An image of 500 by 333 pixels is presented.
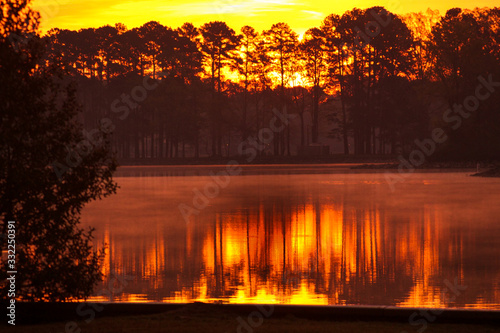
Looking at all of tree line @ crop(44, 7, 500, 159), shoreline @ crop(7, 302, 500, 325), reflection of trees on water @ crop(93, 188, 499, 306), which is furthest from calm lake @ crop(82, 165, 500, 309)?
tree line @ crop(44, 7, 500, 159)

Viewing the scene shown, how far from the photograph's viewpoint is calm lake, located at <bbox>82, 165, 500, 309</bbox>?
44.5 feet

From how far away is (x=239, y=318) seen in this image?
10414mm

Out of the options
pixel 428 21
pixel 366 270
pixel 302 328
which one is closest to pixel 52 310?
pixel 302 328

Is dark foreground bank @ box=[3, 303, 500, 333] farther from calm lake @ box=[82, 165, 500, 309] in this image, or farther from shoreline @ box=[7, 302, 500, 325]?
calm lake @ box=[82, 165, 500, 309]

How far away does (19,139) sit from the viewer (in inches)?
432

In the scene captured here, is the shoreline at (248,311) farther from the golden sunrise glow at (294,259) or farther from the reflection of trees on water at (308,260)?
the reflection of trees on water at (308,260)

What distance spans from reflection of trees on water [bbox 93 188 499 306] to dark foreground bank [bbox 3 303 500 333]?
223 centimetres

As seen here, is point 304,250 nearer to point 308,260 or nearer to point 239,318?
point 308,260

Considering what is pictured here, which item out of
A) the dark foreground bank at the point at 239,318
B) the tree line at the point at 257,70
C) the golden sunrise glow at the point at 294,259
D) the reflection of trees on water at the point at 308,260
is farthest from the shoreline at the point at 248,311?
the tree line at the point at 257,70

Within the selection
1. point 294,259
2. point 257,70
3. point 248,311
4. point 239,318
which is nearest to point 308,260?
point 294,259

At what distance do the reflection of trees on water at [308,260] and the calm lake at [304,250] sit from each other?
2cm

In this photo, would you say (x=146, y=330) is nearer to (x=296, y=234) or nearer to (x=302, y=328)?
(x=302, y=328)

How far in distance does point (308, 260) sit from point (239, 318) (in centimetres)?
719

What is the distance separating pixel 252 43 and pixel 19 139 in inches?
4119
